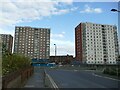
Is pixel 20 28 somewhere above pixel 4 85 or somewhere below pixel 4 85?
above

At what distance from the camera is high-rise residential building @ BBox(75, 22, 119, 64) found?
136625 mm

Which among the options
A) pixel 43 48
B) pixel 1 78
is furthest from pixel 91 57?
pixel 1 78

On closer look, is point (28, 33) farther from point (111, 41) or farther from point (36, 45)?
point (111, 41)

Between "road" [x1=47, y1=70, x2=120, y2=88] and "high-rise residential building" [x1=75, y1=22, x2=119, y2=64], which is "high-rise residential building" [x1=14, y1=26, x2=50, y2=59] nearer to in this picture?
"high-rise residential building" [x1=75, y1=22, x2=119, y2=64]

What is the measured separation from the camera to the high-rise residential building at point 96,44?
137 metres

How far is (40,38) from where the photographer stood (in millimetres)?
133125

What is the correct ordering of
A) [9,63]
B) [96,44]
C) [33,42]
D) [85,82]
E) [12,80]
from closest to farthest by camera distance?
[12,80] < [9,63] < [85,82] < [33,42] < [96,44]

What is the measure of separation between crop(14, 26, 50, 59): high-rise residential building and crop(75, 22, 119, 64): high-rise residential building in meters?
22.7

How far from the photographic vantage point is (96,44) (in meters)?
141

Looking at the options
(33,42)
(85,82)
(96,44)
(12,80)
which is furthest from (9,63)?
(96,44)

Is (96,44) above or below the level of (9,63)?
above

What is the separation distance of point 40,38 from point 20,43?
1250 cm

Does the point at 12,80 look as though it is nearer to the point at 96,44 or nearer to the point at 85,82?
the point at 85,82

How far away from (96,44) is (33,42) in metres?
40.4
